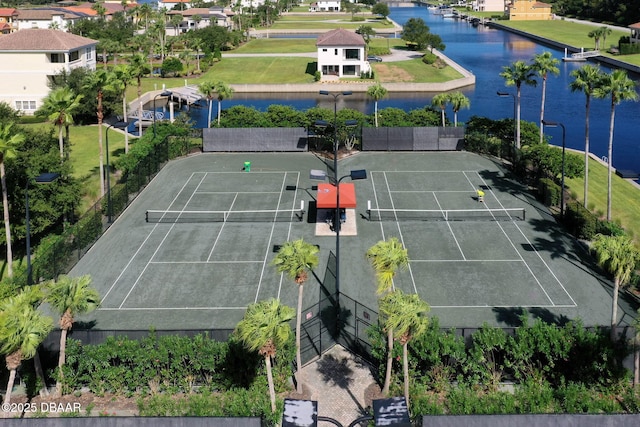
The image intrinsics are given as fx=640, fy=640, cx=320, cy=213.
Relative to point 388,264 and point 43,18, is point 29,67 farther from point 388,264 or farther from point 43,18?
point 43,18

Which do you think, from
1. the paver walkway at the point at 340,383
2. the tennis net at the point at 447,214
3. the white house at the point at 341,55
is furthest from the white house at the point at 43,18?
the paver walkway at the point at 340,383

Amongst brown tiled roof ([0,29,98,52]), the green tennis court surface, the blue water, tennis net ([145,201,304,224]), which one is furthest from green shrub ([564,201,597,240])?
brown tiled roof ([0,29,98,52])

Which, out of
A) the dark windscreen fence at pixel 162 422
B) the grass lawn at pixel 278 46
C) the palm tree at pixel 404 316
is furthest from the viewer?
the grass lawn at pixel 278 46

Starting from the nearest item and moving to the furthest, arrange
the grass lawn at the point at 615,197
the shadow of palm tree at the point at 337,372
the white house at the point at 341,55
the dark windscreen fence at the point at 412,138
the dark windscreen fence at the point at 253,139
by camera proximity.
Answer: the shadow of palm tree at the point at 337,372
the grass lawn at the point at 615,197
the dark windscreen fence at the point at 412,138
the dark windscreen fence at the point at 253,139
the white house at the point at 341,55

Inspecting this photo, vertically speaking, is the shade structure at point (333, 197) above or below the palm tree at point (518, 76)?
below

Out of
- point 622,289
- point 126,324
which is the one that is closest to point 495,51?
point 622,289

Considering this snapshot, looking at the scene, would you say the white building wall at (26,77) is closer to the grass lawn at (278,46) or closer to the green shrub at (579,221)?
the grass lawn at (278,46)

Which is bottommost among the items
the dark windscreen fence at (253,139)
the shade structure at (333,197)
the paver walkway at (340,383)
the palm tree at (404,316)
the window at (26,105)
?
the paver walkway at (340,383)

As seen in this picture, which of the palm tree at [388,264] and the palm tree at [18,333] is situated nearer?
the palm tree at [18,333]

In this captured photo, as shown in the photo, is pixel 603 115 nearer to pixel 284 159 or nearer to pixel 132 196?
pixel 284 159
